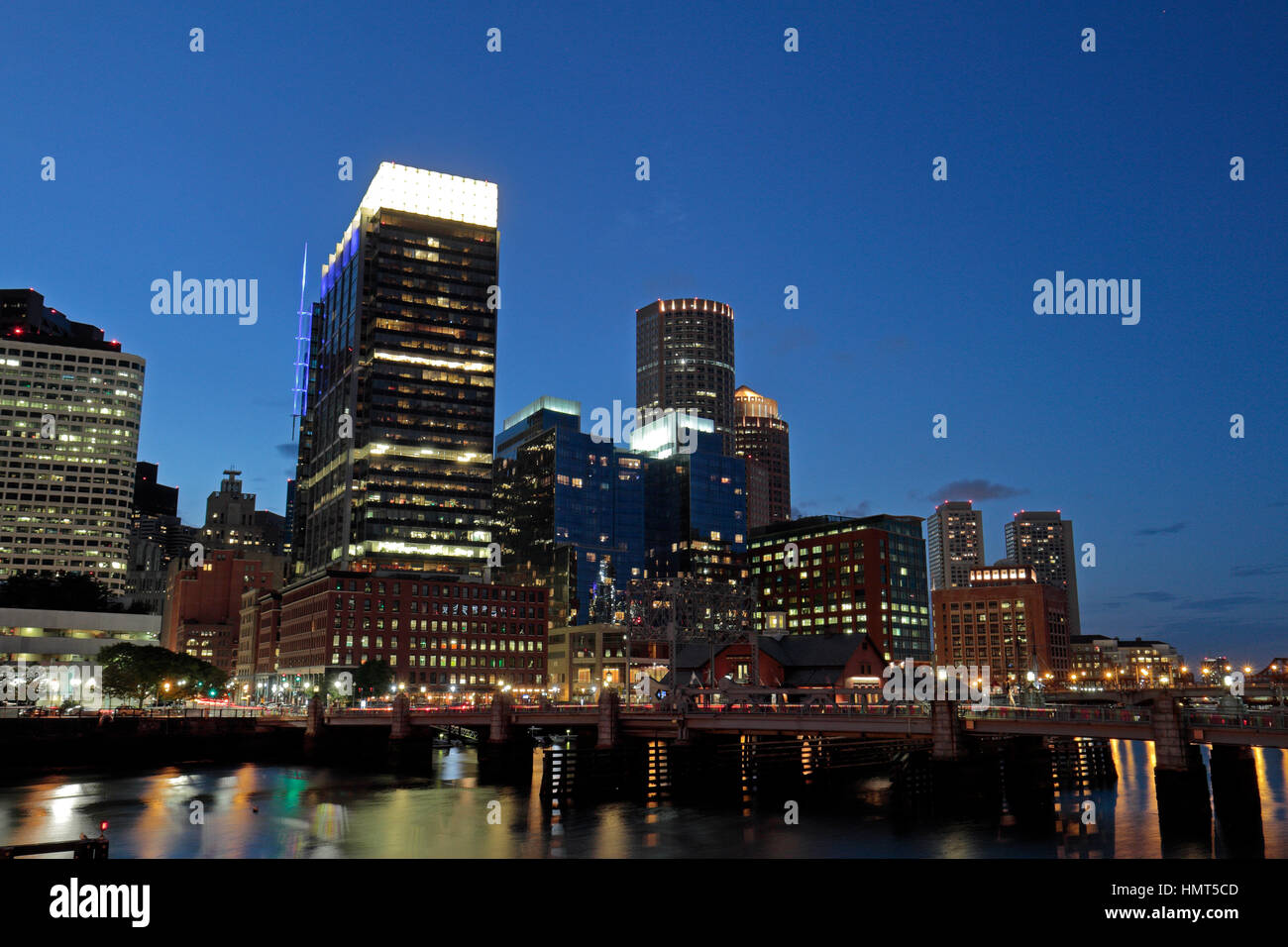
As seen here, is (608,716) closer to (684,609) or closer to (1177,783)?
(684,609)

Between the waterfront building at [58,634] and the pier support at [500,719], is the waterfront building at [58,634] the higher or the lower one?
the higher one

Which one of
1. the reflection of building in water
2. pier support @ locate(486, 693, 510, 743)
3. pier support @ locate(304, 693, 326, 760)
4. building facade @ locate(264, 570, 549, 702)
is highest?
building facade @ locate(264, 570, 549, 702)

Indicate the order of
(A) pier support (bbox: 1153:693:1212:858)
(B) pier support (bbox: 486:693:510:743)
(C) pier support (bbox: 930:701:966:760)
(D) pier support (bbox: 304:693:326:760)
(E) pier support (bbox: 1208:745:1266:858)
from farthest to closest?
(D) pier support (bbox: 304:693:326:760) → (B) pier support (bbox: 486:693:510:743) → (C) pier support (bbox: 930:701:966:760) → (E) pier support (bbox: 1208:745:1266:858) → (A) pier support (bbox: 1153:693:1212:858)

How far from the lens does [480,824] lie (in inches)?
2509

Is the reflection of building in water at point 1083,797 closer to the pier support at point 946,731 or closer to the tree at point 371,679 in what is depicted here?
the pier support at point 946,731

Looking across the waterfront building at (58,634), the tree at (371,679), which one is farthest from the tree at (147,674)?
the tree at (371,679)

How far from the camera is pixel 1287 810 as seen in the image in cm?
7125

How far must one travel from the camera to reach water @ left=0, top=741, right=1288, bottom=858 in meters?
55.0

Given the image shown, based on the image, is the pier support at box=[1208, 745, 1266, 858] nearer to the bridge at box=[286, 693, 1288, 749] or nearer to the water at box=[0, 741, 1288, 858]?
the water at box=[0, 741, 1288, 858]

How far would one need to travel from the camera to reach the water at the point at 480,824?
55.0 meters

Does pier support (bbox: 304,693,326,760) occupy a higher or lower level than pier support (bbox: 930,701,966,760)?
lower

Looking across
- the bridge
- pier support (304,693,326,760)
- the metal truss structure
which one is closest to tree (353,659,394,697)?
pier support (304,693,326,760)
